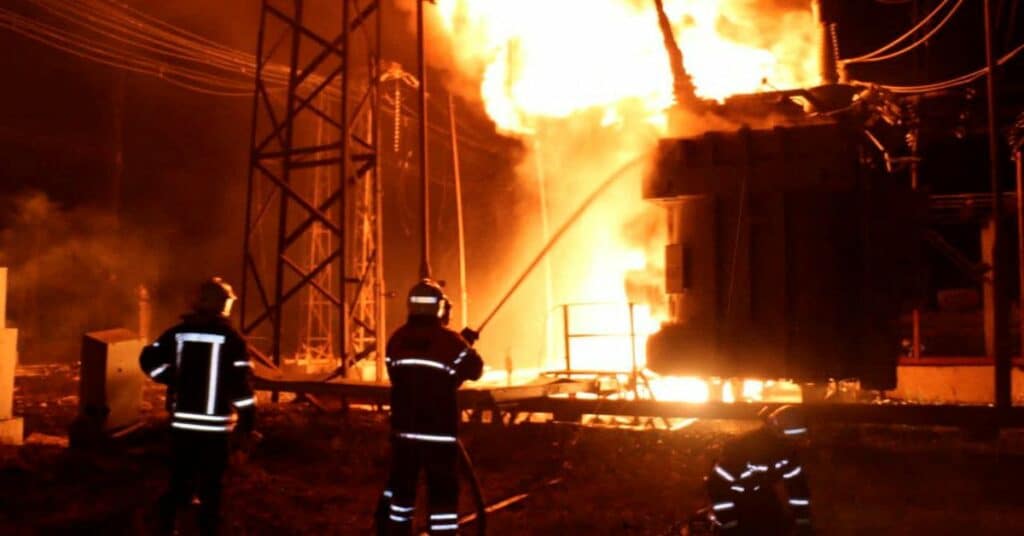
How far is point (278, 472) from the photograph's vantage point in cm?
877

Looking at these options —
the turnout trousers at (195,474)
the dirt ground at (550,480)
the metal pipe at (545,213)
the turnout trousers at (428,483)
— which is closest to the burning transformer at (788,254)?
the dirt ground at (550,480)

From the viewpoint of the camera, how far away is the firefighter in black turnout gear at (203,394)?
581 cm

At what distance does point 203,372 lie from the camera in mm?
5949

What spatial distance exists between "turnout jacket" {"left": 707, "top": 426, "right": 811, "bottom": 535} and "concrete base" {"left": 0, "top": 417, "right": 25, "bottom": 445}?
26.4 ft

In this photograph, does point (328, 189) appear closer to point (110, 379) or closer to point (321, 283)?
point (321, 283)

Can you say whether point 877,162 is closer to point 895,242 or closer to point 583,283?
point 895,242

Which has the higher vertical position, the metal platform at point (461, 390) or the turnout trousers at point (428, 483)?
the metal platform at point (461, 390)

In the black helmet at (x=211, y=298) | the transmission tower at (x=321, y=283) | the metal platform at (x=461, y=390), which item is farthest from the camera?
the transmission tower at (x=321, y=283)

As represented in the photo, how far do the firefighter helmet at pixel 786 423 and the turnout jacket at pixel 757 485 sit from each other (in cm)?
6

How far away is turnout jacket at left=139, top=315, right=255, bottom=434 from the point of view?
586 centimetres

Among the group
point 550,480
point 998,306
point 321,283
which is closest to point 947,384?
point 998,306

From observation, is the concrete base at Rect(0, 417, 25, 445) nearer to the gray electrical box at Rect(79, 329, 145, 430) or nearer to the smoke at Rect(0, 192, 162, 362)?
the gray electrical box at Rect(79, 329, 145, 430)

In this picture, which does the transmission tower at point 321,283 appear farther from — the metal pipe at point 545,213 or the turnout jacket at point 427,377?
the turnout jacket at point 427,377

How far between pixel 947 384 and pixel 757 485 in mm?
13030
